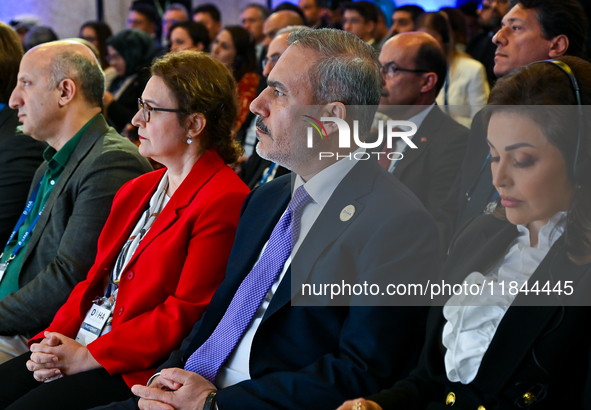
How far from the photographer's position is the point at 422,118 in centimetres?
317

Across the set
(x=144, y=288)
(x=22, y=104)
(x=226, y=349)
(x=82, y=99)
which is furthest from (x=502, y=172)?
(x=22, y=104)

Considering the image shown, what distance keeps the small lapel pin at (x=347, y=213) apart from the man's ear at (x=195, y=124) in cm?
83

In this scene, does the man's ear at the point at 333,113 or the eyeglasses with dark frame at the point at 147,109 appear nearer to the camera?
the man's ear at the point at 333,113

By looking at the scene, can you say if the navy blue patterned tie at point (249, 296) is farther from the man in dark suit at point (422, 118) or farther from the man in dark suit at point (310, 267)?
the man in dark suit at point (422, 118)

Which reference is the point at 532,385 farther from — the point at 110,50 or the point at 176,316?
the point at 110,50

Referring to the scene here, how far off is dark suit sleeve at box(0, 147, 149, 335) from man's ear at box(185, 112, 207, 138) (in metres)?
0.48

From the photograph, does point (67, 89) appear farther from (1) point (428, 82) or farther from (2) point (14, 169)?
(1) point (428, 82)

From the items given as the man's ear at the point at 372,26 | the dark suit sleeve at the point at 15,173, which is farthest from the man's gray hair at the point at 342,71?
the man's ear at the point at 372,26

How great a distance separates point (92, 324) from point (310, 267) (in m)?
0.98

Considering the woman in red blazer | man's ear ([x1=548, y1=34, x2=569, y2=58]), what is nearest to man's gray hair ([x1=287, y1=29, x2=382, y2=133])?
the woman in red blazer

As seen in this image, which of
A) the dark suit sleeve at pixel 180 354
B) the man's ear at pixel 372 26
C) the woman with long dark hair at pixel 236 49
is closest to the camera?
the dark suit sleeve at pixel 180 354

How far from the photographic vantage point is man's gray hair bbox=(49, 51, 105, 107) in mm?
Result: 2723

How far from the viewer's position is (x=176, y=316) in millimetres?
1912

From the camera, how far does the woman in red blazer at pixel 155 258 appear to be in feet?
6.30
